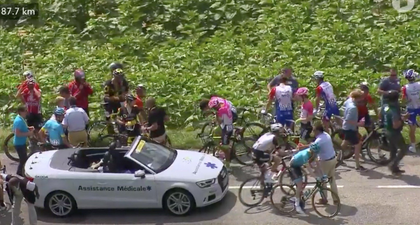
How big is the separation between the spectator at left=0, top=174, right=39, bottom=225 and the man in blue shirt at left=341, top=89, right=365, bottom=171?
6.88 metres

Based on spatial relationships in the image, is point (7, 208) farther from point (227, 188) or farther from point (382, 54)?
point (382, 54)

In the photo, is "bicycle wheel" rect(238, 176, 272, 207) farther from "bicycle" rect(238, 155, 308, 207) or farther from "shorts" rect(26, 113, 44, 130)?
"shorts" rect(26, 113, 44, 130)

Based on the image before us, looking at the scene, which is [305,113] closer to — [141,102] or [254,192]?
[254,192]

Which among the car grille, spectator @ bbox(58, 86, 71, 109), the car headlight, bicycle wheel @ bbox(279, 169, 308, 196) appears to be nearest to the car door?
the car headlight

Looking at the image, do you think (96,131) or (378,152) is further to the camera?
(96,131)

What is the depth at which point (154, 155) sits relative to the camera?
16.1 meters

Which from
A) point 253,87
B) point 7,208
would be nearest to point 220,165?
point 7,208

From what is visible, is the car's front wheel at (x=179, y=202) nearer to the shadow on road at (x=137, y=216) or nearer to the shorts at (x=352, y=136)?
the shadow on road at (x=137, y=216)

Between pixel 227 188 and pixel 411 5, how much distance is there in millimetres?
14746

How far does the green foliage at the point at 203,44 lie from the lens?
23047 mm

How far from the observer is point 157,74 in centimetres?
2348

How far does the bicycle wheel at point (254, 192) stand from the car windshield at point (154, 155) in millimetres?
1549

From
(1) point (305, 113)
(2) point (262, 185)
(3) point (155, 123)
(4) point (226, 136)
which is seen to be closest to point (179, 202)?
(2) point (262, 185)

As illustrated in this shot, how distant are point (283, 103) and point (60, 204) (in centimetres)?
590
